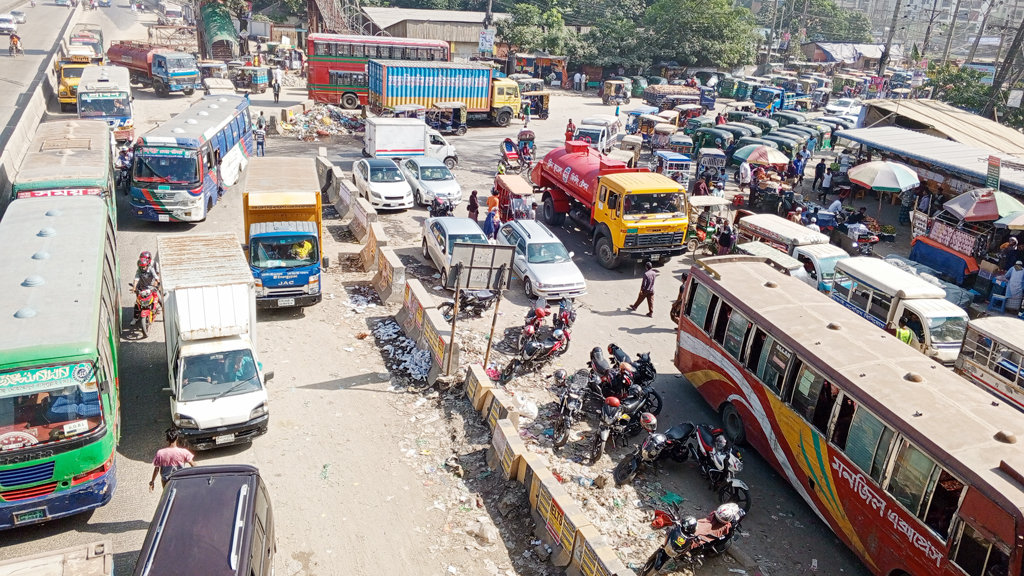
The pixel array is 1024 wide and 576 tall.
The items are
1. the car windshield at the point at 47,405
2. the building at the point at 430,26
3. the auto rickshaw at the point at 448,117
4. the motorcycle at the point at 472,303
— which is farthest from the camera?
the building at the point at 430,26

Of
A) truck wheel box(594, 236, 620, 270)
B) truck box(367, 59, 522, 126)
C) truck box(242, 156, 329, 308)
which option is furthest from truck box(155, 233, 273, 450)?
truck box(367, 59, 522, 126)

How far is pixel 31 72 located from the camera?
41562 millimetres

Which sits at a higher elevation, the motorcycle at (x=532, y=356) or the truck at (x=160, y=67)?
the truck at (x=160, y=67)

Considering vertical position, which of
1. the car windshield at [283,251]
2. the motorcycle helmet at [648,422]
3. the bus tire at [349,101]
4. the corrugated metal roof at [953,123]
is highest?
the corrugated metal roof at [953,123]

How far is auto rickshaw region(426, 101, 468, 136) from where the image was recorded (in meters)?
35.8

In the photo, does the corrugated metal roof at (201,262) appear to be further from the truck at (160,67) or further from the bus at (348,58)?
the truck at (160,67)

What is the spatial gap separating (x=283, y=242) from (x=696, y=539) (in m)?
10.6

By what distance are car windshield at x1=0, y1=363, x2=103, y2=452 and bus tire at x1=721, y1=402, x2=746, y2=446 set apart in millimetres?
9404

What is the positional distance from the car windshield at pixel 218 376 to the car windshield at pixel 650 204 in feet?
35.3

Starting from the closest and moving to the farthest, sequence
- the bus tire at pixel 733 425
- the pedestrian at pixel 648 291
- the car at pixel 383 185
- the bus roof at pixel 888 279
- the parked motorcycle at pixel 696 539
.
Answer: the parked motorcycle at pixel 696 539
the bus tire at pixel 733 425
the bus roof at pixel 888 279
the pedestrian at pixel 648 291
the car at pixel 383 185

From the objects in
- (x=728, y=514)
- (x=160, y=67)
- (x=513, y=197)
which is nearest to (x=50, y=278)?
(x=728, y=514)

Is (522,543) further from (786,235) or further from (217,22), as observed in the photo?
(217,22)

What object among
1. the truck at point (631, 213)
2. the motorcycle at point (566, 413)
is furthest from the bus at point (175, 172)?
the motorcycle at point (566, 413)

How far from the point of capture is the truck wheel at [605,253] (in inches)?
756
